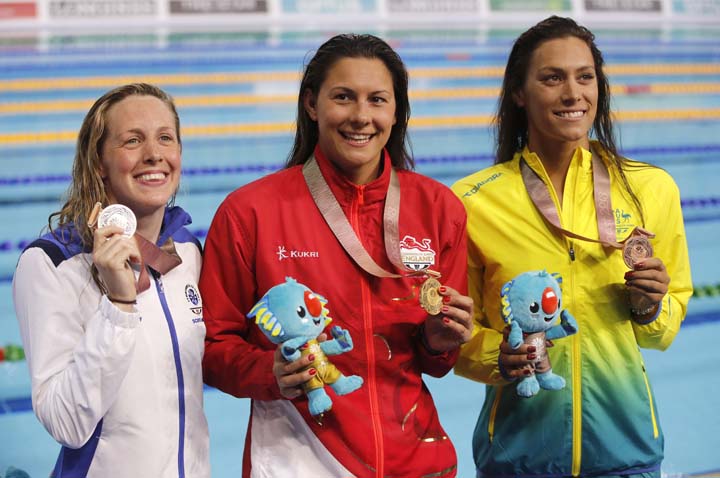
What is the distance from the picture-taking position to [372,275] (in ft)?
6.21

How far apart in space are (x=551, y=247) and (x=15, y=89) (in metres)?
7.70

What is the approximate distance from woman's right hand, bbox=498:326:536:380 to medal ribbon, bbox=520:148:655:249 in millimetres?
326

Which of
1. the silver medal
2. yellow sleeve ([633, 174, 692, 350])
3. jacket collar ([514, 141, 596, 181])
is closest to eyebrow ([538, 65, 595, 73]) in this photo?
jacket collar ([514, 141, 596, 181])

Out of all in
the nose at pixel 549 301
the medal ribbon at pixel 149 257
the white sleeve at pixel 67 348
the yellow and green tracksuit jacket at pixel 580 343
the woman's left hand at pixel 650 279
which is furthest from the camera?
the yellow and green tracksuit jacket at pixel 580 343

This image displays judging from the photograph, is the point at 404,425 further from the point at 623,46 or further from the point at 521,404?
the point at 623,46

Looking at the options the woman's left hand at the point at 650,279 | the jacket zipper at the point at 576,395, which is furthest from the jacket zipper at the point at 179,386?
the woman's left hand at the point at 650,279

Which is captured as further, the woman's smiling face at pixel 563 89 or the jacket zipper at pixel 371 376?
the woman's smiling face at pixel 563 89

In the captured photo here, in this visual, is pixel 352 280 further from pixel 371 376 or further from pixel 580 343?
pixel 580 343

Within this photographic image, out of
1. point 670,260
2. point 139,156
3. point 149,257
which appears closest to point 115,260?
point 149,257

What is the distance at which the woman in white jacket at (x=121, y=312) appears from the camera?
5.56 feet

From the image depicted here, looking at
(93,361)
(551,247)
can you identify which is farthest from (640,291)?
(93,361)

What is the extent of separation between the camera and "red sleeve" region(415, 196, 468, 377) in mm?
1944

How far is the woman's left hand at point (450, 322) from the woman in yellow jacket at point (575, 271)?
0.72 ft

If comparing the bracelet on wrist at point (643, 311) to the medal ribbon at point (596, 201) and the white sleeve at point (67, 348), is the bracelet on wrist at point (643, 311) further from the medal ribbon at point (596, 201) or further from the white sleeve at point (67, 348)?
the white sleeve at point (67, 348)
